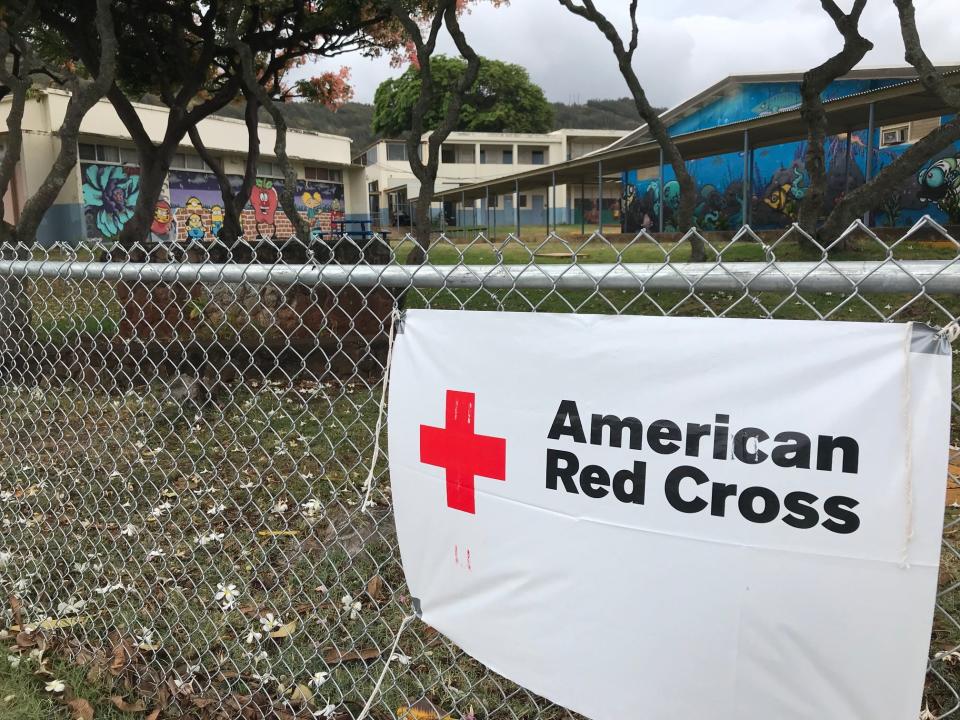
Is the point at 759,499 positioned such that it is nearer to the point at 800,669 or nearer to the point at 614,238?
the point at 800,669

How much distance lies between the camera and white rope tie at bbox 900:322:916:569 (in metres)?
1.15

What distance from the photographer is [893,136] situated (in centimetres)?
2183

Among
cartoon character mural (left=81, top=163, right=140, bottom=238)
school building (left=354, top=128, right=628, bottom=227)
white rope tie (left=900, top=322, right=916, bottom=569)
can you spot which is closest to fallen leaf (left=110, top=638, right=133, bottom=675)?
white rope tie (left=900, top=322, right=916, bottom=569)

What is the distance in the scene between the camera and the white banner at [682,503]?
3.86 feet

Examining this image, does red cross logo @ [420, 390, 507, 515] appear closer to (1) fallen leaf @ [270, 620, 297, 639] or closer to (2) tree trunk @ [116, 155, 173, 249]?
(1) fallen leaf @ [270, 620, 297, 639]

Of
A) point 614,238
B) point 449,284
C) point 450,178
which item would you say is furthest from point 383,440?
point 450,178

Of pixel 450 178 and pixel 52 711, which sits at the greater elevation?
pixel 450 178

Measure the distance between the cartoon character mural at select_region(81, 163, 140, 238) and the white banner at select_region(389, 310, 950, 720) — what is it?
26.6m

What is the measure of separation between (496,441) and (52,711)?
75.9 inches

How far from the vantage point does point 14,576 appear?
10.7 feet

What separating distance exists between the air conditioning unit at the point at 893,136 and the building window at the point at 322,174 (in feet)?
78.2

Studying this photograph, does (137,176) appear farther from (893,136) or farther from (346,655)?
(346,655)

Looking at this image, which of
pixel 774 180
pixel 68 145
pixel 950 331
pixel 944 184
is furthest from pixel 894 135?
Result: pixel 950 331

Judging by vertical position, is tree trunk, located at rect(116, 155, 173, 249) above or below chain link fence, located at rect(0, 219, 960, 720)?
above
